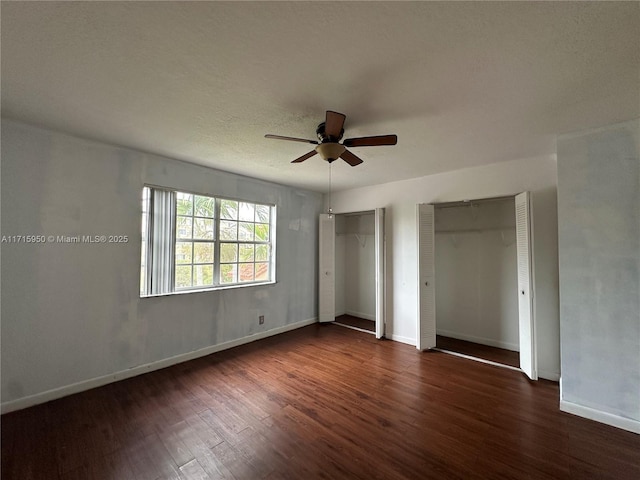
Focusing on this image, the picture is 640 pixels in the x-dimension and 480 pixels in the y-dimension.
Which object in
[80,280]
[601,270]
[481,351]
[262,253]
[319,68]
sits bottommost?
[481,351]

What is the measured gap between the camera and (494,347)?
152 inches

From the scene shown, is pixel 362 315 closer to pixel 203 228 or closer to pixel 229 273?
pixel 229 273

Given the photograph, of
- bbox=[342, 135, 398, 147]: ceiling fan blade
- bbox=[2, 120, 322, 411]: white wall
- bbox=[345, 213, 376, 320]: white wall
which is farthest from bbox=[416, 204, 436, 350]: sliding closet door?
bbox=[2, 120, 322, 411]: white wall

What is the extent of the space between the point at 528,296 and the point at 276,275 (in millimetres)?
3401

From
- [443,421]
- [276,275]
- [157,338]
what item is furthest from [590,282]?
[157,338]

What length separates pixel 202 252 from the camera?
3586mm

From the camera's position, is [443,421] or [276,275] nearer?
[443,421]

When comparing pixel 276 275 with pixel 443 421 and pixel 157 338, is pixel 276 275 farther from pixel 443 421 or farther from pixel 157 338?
pixel 443 421

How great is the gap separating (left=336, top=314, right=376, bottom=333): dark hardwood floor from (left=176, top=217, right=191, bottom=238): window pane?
3235 millimetres

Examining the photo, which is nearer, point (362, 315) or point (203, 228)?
point (203, 228)

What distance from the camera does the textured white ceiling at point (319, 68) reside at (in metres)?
1.21

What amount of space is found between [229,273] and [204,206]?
1.03 metres

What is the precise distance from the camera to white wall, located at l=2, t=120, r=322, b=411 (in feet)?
7.52

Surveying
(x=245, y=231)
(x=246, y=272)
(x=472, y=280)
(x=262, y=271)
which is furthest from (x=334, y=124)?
(x=472, y=280)
